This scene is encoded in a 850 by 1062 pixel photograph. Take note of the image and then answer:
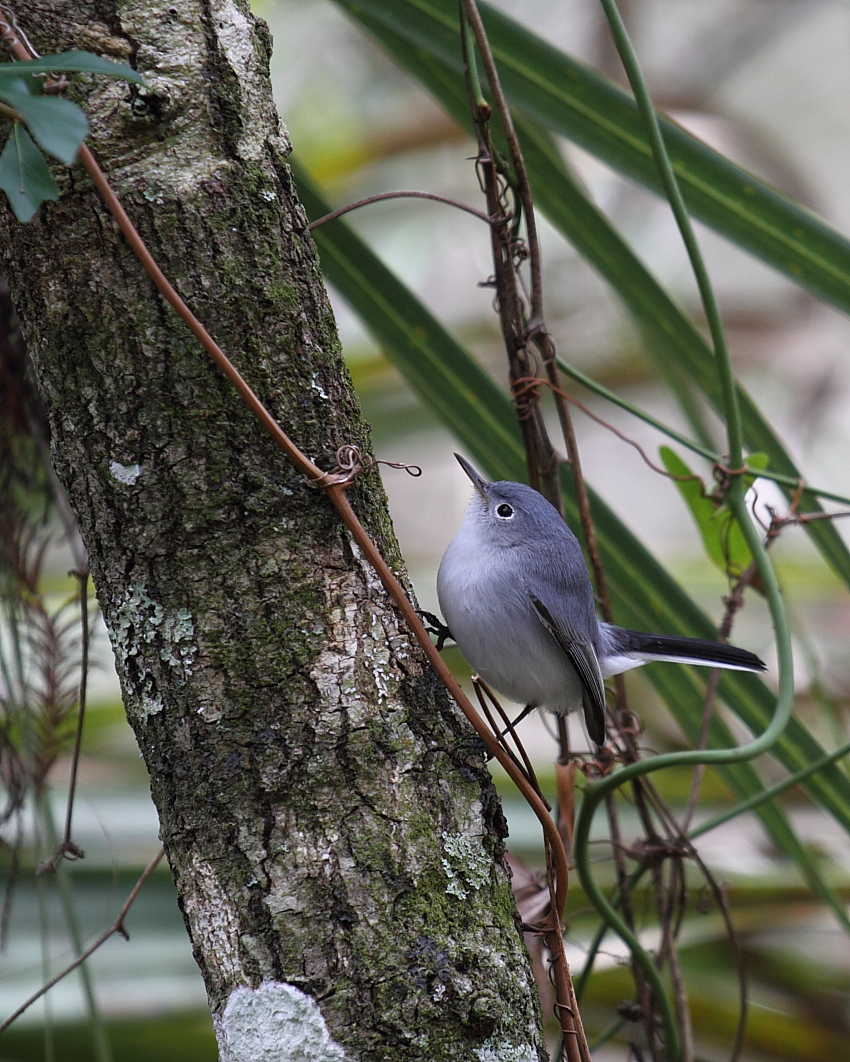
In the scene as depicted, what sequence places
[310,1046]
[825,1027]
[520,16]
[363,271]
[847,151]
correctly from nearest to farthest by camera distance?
[310,1046]
[363,271]
[825,1027]
[520,16]
[847,151]

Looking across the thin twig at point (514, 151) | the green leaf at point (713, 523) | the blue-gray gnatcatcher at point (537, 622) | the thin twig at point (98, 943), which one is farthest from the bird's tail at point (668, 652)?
the thin twig at point (98, 943)

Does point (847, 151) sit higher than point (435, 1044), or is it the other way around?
point (847, 151)

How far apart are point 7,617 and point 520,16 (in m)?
6.23

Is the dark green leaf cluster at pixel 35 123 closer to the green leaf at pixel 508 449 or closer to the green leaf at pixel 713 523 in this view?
the green leaf at pixel 508 449

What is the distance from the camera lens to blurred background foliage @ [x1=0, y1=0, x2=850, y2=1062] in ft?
7.52

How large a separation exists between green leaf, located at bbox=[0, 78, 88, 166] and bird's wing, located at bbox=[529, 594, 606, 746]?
1.33 meters

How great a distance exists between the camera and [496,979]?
1191 mm

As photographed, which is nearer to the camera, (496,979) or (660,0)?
(496,979)

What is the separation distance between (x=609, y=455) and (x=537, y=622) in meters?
5.20

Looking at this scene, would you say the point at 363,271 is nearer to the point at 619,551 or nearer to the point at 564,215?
the point at 564,215

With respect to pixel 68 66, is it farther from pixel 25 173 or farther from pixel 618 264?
pixel 618 264

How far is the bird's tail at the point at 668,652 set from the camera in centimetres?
194

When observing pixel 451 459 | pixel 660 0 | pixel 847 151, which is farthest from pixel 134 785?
Result: pixel 847 151

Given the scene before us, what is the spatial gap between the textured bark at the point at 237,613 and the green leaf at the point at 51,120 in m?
0.29
